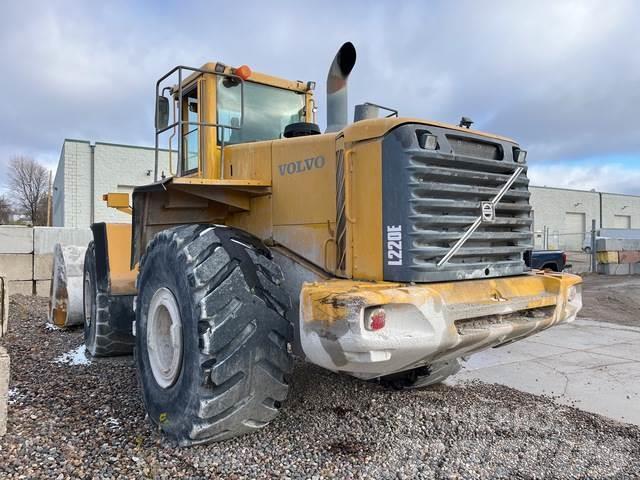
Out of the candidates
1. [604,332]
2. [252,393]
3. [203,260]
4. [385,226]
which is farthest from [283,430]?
[604,332]

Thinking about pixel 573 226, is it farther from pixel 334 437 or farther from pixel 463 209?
pixel 334 437

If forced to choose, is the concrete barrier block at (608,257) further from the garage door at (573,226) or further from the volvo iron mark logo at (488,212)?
the garage door at (573,226)

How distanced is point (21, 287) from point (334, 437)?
1058cm

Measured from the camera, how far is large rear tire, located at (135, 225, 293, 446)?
126 inches

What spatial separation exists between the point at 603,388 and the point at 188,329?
4349 millimetres

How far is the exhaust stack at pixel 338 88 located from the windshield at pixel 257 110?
2.52ft

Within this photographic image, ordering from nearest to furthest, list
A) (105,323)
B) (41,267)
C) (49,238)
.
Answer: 1. (105,323)
2. (41,267)
3. (49,238)

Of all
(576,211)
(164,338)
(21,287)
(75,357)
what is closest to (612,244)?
(75,357)

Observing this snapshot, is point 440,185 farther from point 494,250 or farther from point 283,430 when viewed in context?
point 283,430

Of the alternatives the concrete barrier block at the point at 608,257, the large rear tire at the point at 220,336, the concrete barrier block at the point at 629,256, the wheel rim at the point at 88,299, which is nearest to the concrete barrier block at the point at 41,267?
the wheel rim at the point at 88,299

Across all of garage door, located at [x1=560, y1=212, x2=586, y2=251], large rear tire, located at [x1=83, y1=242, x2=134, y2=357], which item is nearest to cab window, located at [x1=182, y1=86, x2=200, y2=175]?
large rear tire, located at [x1=83, y1=242, x2=134, y2=357]

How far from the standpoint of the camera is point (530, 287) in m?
3.83

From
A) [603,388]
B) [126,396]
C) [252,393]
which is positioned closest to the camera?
[252,393]

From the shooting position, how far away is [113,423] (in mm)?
3818
